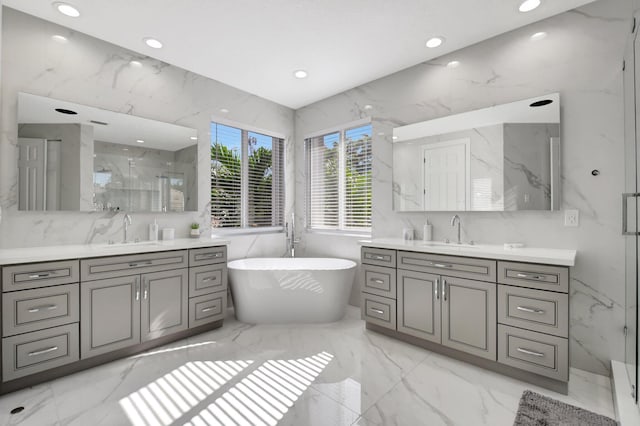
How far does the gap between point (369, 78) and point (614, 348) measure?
3275 mm

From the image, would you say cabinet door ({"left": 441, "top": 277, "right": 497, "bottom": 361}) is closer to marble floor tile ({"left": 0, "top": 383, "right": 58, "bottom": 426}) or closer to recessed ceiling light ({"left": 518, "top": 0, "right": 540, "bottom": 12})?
recessed ceiling light ({"left": 518, "top": 0, "right": 540, "bottom": 12})

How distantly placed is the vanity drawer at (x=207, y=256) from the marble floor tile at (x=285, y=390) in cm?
77

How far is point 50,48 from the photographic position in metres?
2.53

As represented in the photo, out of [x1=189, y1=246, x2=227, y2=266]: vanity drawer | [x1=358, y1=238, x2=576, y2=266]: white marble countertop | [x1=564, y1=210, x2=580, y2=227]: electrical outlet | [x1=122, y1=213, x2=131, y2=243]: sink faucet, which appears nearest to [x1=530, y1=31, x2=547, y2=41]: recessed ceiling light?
[x1=564, y1=210, x2=580, y2=227]: electrical outlet

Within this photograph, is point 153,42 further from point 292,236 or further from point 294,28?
point 292,236

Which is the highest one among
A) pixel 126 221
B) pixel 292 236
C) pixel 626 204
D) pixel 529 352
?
pixel 626 204

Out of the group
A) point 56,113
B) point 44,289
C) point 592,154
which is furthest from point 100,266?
point 592,154

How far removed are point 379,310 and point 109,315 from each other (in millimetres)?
2313

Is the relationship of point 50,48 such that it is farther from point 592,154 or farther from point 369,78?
point 592,154

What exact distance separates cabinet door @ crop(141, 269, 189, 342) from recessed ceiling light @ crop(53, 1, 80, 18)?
2.16 m

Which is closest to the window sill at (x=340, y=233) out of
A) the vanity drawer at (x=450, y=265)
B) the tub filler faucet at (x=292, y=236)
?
the tub filler faucet at (x=292, y=236)

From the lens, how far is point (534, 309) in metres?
2.11

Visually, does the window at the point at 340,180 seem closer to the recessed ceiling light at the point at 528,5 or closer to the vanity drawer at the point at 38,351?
the recessed ceiling light at the point at 528,5

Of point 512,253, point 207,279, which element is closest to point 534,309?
point 512,253
